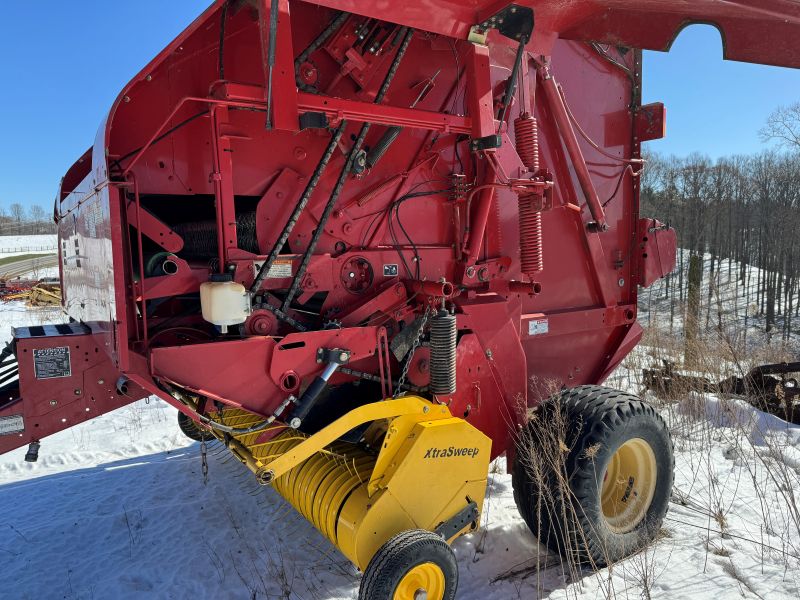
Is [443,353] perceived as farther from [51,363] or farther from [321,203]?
[51,363]

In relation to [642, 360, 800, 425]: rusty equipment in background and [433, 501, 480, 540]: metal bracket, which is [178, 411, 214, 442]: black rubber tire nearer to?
[433, 501, 480, 540]: metal bracket

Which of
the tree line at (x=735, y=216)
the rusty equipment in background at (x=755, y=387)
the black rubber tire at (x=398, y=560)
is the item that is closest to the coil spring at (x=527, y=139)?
the black rubber tire at (x=398, y=560)

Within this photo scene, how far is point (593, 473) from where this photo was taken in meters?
3.29

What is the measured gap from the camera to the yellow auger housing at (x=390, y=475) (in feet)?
9.42

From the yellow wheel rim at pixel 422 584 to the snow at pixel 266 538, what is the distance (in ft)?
1.51

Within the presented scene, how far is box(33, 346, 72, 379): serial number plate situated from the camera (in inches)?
116

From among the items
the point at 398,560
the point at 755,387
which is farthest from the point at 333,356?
the point at 755,387

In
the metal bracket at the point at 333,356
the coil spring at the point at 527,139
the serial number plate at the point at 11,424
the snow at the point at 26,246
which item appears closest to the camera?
the serial number plate at the point at 11,424

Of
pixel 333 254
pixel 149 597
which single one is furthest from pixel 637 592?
pixel 149 597

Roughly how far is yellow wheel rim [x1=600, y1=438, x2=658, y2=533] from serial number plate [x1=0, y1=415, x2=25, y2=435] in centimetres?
371

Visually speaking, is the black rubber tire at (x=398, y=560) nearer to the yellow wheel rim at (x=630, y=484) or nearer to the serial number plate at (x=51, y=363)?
the yellow wheel rim at (x=630, y=484)

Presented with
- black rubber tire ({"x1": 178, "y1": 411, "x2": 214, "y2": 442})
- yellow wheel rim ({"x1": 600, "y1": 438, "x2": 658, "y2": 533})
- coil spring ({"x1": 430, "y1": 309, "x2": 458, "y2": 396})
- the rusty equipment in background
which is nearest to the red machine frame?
coil spring ({"x1": 430, "y1": 309, "x2": 458, "y2": 396})

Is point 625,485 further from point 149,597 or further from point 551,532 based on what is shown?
point 149,597

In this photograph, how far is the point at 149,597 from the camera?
3.31 m
